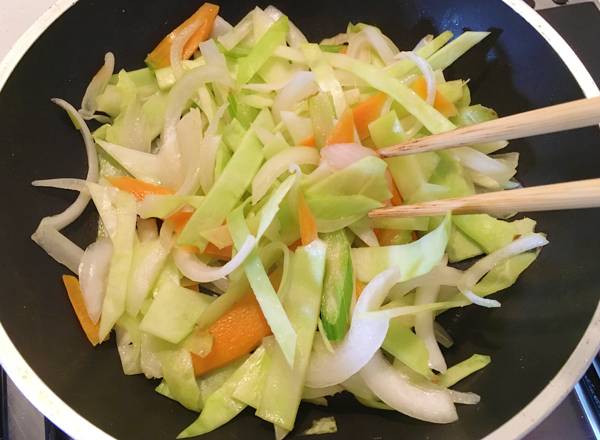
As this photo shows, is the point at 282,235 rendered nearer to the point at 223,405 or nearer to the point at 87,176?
the point at 223,405

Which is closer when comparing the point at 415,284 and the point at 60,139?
the point at 415,284

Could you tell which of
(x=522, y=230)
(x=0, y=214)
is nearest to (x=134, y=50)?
(x=0, y=214)

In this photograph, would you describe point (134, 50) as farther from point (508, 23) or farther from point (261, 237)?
point (508, 23)

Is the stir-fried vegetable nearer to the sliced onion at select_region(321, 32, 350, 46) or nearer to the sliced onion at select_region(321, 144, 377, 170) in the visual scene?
the sliced onion at select_region(321, 144, 377, 170)

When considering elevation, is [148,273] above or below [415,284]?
above

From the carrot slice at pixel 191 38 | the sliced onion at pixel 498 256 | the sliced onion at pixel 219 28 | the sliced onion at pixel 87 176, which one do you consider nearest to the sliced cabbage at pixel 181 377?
the sliced onion at pixel 87 176

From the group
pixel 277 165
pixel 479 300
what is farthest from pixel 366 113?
pixel 479 300

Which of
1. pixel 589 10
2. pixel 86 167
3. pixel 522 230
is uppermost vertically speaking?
pixel 86 167
